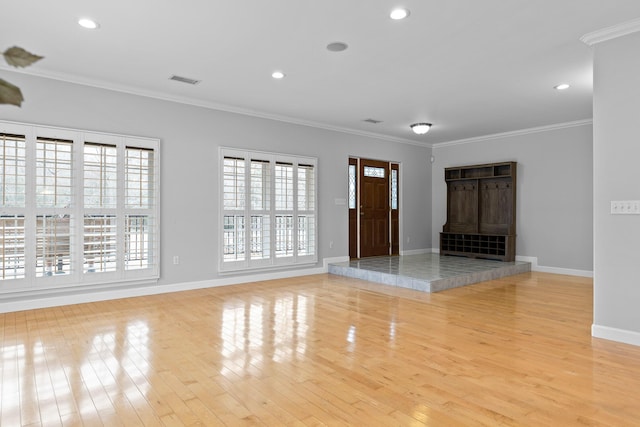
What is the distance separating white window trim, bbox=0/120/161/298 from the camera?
4.33 metres

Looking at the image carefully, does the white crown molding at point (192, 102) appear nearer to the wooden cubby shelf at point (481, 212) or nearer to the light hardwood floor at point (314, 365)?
the wooden cubby shelf at point (481, 212)

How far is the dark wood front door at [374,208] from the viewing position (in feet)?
26.0

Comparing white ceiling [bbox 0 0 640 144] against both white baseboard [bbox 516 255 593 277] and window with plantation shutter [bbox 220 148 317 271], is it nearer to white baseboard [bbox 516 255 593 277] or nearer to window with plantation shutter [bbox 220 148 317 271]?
window with plantation shutter [bbox 220 148 317 271]

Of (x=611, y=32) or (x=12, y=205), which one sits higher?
(x=611, y=32)

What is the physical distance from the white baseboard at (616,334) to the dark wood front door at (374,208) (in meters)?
4.69

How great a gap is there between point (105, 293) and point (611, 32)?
5965mm

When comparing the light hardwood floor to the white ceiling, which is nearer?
the light hardwood floor

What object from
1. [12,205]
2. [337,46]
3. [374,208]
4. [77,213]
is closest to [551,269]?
[374,208]

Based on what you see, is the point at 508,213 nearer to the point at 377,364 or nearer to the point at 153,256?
the point at 377,364

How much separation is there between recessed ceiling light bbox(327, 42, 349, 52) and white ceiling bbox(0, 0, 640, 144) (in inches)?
3.4

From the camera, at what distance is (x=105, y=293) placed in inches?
193

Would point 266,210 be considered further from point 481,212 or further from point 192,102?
point 481,212

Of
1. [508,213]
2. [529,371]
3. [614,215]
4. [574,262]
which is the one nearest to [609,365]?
[529,371]

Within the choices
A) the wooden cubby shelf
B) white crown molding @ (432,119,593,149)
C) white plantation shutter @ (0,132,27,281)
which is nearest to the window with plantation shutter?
white plantation shutter @ (0,132,27,281)
